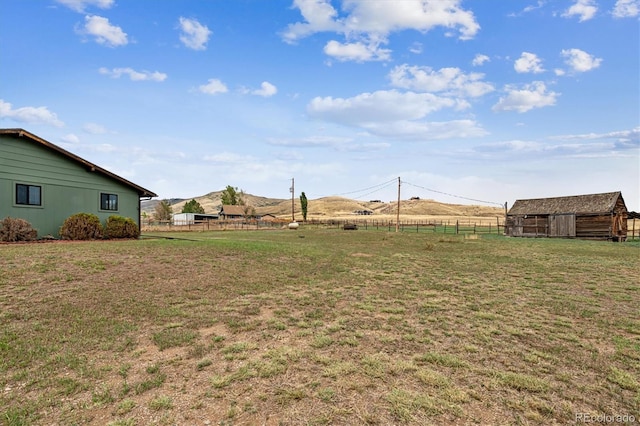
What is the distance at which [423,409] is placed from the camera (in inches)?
143

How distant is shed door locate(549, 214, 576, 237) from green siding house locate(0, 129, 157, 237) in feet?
134

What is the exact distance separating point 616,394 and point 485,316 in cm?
313

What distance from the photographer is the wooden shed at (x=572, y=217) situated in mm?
32250

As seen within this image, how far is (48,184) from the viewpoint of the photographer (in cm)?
1762

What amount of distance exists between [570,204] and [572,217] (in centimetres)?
217

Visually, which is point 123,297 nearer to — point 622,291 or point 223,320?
point 223,320

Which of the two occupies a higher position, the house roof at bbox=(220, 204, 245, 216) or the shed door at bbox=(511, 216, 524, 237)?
the house roof at bbox=(220, 204, 245, 216)

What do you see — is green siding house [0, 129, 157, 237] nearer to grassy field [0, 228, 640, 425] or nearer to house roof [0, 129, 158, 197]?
house roof [0, 129, 158, 197]

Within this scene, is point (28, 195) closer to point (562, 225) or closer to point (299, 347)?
point (299, 347)

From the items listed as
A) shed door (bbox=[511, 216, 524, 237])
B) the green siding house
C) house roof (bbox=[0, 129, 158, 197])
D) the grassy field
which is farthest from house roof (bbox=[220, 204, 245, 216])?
the grassy field

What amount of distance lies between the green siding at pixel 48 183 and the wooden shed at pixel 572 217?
4113 cm

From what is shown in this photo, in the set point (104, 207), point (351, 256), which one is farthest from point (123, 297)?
point (104, 207)

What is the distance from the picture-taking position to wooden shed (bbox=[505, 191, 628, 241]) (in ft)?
106

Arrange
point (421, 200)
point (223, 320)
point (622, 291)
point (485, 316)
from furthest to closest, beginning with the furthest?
1. point (421, 200)
2. point (622, 291)
3. point (485, 316)
4. point (223, 320)
